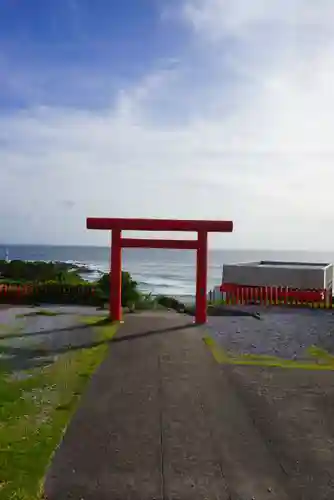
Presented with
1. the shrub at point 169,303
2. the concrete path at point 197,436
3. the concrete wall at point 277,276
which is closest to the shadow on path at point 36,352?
the concrete path at point 197,436

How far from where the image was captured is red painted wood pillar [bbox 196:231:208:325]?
485 inches

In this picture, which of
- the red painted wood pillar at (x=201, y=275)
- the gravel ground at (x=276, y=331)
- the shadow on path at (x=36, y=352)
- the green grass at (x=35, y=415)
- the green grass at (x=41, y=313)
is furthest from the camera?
the green grass at (x=41, y=313)

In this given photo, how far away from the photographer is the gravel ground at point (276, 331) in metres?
9.73

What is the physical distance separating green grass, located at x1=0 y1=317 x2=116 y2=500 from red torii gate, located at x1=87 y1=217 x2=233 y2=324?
3.99 metres

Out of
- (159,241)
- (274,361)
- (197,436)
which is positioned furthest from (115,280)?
(197,436)

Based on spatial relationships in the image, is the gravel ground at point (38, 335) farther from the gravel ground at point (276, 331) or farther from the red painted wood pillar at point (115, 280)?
the gravel ground at point (276, 331)

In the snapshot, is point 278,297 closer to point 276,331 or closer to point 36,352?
point 276,331

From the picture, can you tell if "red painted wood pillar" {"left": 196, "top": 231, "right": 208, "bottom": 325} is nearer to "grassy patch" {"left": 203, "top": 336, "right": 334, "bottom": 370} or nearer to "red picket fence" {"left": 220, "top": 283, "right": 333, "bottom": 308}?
"grassy patch" {"left": 203, "top": 336, "right": 334, "bottom": 370}

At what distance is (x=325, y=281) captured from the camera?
19844mm

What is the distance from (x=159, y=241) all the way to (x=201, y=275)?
4.50ft

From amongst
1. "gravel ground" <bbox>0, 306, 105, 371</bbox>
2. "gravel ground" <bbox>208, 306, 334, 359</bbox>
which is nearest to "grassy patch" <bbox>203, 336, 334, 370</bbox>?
"gravel ground" <bbox>208, 306, 334, 359</bbox>

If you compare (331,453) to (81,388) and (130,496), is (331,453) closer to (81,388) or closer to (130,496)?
(130,496)

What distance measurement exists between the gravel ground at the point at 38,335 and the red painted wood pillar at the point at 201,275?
2.94 metres

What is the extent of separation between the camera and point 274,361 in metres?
8.63
